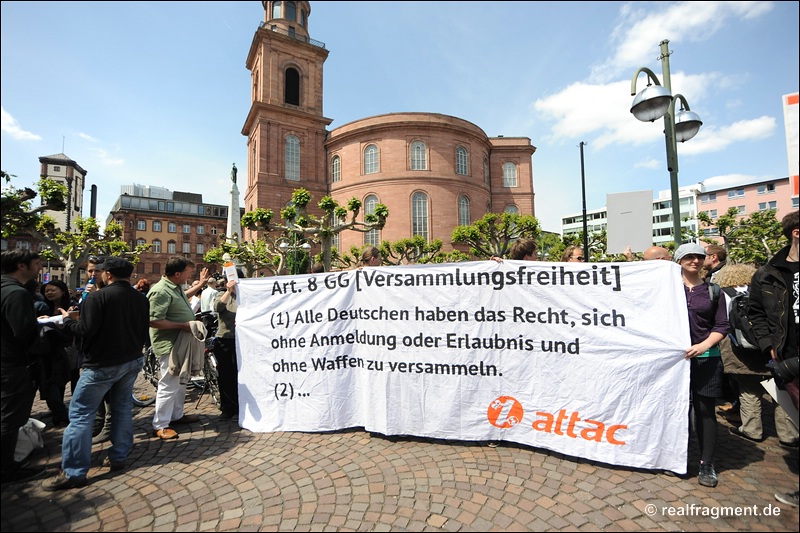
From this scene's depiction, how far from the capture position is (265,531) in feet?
8.77

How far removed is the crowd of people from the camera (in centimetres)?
306

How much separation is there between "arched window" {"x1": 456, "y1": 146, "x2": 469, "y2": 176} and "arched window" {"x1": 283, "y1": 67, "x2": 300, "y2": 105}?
1897 cm

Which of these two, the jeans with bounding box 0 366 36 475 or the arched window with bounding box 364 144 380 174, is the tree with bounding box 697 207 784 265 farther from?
the jeans with bounding box 0 366 36 475

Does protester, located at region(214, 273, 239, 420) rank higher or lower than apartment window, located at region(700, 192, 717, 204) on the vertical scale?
lower

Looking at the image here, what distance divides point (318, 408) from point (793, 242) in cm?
470

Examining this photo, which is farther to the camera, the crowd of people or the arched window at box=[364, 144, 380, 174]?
the arched window at box=[364, 144, 380, 174]

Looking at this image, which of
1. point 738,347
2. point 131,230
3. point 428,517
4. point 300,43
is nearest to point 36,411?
point 428,517

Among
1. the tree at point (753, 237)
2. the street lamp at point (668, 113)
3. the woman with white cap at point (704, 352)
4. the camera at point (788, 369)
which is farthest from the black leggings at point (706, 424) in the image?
the tree at point (753, 237)

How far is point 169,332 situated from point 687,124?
8623mm

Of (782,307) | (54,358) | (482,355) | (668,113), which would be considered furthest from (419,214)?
(782,307)

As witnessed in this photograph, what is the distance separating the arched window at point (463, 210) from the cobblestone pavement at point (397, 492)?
36268 mm

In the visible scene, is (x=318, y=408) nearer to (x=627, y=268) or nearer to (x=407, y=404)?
(x=407, y=404)

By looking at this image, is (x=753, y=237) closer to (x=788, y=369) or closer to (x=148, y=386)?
(x=788, y=369)

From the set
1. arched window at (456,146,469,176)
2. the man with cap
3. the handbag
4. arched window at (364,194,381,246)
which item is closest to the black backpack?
the man with cap
